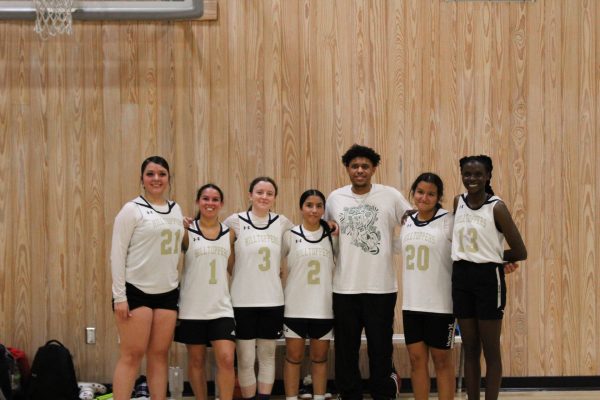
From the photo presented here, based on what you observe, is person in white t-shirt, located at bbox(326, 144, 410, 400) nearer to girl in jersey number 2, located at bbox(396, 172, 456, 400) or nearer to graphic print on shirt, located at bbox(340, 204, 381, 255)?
graphic print on shirt, located at bbox(340, 204, 381, 255)

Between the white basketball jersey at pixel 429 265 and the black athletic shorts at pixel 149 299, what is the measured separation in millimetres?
1446

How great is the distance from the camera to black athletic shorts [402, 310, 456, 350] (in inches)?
158

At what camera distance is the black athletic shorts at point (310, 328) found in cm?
427

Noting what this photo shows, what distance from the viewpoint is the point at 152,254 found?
158 inches

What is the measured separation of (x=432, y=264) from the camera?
4062 mm

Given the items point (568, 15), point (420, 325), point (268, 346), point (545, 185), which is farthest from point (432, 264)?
point (568, 15)

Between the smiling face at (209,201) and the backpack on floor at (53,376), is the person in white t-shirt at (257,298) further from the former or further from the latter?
the backpack on floor at (53,376)

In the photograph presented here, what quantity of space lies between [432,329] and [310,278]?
2.72 ft

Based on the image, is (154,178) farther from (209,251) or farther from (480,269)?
(480,269)

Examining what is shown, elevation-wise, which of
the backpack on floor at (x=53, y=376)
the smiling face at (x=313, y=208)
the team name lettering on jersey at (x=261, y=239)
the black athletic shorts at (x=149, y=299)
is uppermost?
the smiling face at (x=313, y=208)

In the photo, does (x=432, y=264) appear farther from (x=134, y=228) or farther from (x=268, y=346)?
(x=134, y=228)

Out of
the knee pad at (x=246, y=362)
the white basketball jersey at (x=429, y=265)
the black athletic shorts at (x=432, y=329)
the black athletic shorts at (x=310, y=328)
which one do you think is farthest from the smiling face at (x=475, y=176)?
the knee pad at (x=246, y=362)

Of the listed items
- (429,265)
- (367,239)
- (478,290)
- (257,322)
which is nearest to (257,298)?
(257,322)

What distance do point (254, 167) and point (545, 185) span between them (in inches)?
88.6
